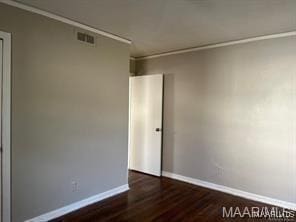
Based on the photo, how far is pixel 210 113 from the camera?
13.5 feet

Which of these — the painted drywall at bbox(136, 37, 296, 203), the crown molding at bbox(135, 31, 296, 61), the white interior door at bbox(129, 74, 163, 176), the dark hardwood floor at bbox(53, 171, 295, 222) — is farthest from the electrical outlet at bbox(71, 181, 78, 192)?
the crown molding at bbox(135, 31, 296, 61)

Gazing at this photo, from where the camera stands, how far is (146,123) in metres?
4.89

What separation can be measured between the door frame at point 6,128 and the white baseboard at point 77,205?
39 centimetres

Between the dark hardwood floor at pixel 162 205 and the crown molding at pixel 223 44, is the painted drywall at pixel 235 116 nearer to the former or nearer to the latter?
the crown molding at pixel 223 44

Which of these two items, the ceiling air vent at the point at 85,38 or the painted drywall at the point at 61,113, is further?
the ceiling air vent at the point at 85,38

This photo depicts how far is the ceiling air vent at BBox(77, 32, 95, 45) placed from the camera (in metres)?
3.19

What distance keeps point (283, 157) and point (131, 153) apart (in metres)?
2.93

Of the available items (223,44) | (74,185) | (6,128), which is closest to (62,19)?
(6,128)

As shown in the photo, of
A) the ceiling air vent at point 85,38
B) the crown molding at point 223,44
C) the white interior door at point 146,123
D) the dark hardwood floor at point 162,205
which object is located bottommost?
the dark hardwood floor at point 162,205

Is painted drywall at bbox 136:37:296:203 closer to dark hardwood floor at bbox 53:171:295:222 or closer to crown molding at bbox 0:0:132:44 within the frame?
dark hardwood floor at bbox 53:171:295:222

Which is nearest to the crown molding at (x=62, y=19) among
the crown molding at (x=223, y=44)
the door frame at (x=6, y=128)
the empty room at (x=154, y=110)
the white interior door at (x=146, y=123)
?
the empty room at (x=154, y=110)

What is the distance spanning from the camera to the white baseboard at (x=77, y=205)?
2.86 m

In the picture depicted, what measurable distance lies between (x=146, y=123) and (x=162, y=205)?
1888 millimetres

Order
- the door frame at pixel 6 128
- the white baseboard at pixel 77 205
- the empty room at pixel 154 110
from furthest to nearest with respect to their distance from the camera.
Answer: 1. the white baseboard at pixel 77 205
2. the empty room at pixel 154 110
3. the door frame at pixel 6 128
